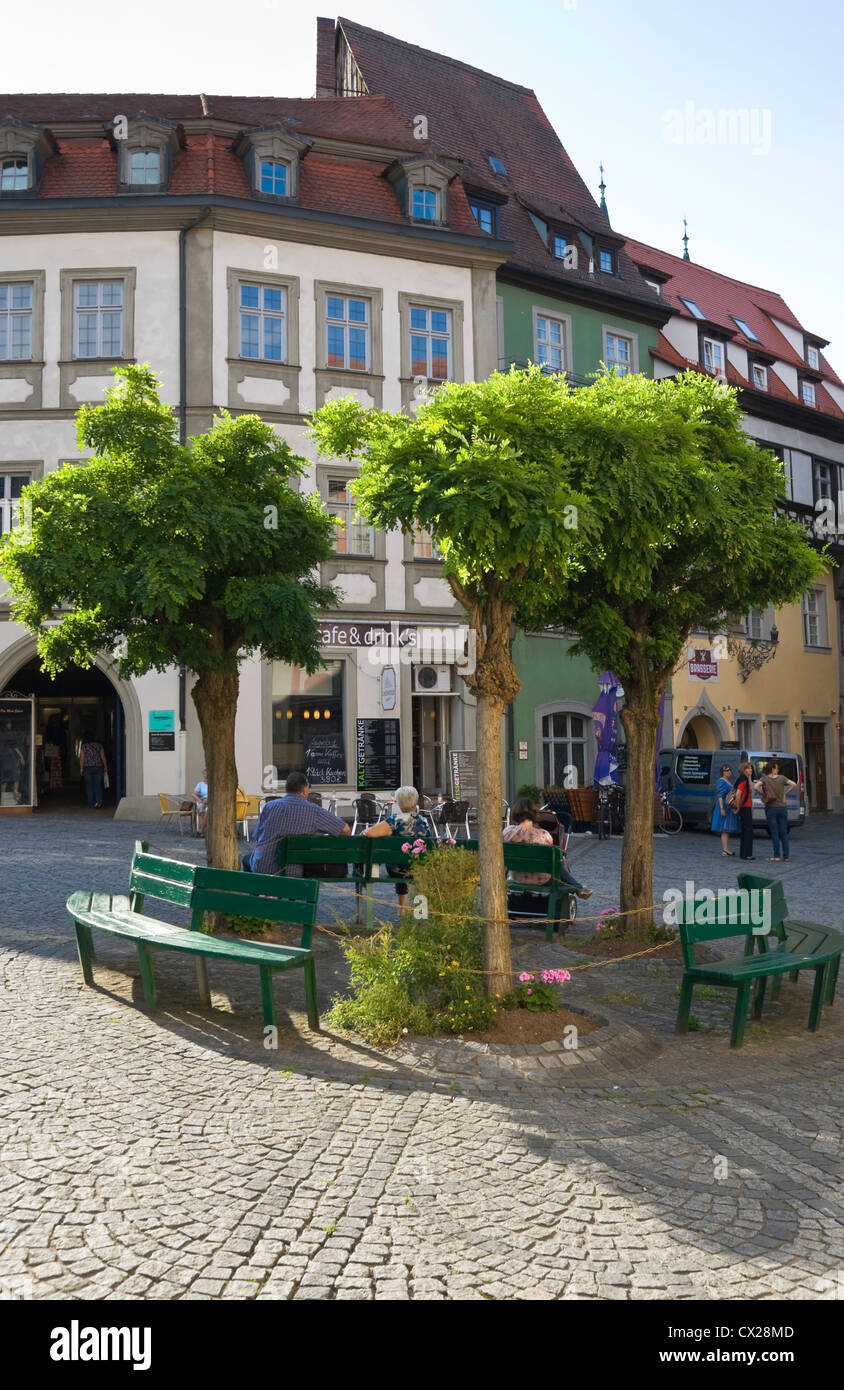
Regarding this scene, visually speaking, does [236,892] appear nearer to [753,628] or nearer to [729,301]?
[753,628]


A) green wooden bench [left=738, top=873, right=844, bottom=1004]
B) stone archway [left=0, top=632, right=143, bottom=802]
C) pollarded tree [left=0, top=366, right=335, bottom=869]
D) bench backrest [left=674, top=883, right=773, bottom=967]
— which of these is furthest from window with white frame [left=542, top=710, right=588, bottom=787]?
bench backrest [left=674, top=883, right=773, bottom=967]

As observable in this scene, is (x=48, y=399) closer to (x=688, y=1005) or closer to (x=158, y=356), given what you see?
(x=158, y=356)

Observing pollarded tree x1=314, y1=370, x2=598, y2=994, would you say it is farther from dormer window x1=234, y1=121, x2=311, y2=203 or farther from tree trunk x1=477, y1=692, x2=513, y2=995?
dormer window x1=234, y1=121, x2=311, y2=203

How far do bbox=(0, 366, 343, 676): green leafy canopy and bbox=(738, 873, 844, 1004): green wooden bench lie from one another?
3953 millimetres

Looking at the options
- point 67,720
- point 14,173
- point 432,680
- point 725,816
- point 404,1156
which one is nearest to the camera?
point 404,1156

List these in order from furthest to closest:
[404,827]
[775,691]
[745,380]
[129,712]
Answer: [745,380] → [775,691] → [129,712] → [404,827]

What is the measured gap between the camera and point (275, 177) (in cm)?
2392

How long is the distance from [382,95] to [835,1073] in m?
27.9

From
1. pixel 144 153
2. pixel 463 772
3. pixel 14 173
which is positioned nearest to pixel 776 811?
pixel 463 772

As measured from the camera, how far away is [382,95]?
28.9 meters

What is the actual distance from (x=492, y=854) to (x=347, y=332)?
19.1 m

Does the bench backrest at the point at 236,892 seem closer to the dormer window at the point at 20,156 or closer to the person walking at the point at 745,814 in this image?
the person walking at the point at 745,814

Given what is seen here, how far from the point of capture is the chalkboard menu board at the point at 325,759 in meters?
23.6
